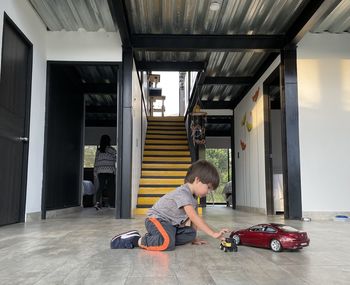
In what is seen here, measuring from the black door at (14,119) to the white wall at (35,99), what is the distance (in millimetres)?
142

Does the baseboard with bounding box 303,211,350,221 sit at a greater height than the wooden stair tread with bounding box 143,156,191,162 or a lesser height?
lesser

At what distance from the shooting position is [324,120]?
5758 millimetres

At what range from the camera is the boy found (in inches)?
96.1

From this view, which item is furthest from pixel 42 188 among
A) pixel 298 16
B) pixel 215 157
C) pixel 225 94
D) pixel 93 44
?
pixel 215 157

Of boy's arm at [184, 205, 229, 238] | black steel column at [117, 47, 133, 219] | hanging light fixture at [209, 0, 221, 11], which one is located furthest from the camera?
black steel column at [117, 47, 133, 219]

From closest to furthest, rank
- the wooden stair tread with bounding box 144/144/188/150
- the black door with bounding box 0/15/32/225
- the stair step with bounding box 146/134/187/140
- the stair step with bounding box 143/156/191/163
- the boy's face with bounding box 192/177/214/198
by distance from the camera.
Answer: the boy's face with bounding box 192/177/214/198, the black door with bounding box 0/15/32/225, the stair step with bounding box 143/156/191/163, the wooden stair tread with bounding box 144/144/188/150, the stair step with bounding box 146/134/187/140

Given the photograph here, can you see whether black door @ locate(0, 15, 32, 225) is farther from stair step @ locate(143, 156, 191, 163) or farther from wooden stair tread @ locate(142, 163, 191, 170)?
stair step @ locate(143, 156, 191, 163)

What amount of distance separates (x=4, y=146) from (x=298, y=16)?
414 centimetres

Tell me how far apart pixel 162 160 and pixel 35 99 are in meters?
4.10

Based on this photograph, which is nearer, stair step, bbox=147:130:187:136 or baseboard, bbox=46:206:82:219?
baseboard, bbox=46:206:82:219

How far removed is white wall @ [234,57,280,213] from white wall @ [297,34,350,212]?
673mm

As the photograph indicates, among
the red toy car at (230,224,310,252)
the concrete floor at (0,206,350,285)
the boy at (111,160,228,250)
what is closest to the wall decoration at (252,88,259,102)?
the concrete floor at (0,206,350,285)

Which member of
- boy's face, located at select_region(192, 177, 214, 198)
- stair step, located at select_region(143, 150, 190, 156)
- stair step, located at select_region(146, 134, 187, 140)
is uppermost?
stair step, located at select_region(146, 134, 187, 140)

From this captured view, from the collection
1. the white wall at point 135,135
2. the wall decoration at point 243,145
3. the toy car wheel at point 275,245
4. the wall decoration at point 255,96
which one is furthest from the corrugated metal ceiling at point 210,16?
the wall decoration at point 243,145
